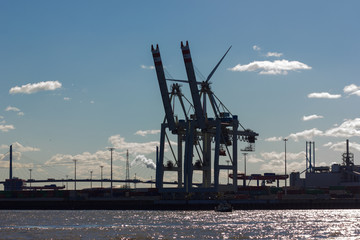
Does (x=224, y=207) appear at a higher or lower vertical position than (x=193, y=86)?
lower

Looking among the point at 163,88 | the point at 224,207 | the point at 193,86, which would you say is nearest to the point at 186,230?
the point at 224,207

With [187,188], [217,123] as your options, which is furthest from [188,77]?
[187,188]

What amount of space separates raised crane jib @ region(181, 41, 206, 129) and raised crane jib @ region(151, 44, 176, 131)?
18.6 ft

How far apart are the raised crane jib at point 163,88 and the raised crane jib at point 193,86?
5683 millimetres

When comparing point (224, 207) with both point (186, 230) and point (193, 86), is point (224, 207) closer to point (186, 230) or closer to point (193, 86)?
point (193, 86)

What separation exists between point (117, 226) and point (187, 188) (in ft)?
179

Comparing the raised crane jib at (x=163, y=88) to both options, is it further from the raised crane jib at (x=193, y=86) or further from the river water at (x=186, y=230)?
the river water at (x=186, y=230)

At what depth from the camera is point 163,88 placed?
145000 mm

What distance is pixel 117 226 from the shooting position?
94.1m

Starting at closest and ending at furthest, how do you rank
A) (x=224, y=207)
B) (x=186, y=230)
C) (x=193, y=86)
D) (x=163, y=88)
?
1. (x=186, y=230)
2. (x=224, y=207)
3. (x=193, y=86)
4. (x=163, y=88)

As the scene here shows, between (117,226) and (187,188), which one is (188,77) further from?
(117,226)

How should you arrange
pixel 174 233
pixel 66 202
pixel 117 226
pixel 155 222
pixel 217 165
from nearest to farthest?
pixel 174 233, pixel 117 226, pixel 155 222, pixel 217 165, pixel 66 202

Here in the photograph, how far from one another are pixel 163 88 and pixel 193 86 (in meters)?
6.76

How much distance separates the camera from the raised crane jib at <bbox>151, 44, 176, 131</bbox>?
5650 inches
